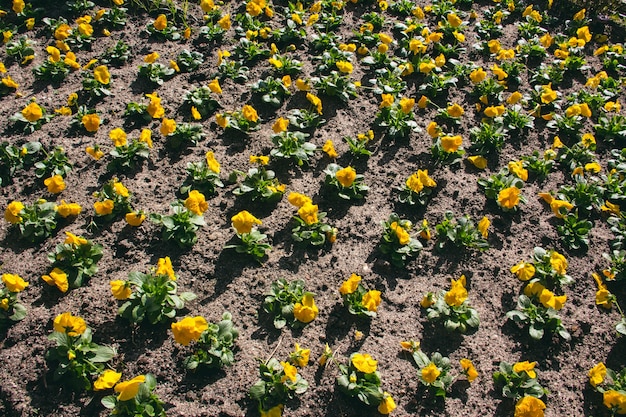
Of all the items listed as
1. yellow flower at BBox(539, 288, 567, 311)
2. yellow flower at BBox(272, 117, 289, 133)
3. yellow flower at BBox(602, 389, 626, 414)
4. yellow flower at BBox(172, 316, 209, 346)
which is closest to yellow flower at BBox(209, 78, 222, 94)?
yellow flower at BBox(272, 117, 289, 133)

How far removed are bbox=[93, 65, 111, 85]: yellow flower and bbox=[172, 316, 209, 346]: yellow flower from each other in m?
2.71

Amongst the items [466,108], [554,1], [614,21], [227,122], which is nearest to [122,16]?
[227,122]

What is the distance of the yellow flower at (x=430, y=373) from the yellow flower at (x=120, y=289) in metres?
1.81

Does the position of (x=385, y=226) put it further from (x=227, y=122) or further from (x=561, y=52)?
(x=561, y=52)

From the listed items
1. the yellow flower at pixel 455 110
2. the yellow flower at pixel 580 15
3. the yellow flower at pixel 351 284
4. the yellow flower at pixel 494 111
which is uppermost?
the yellow flower at pixel 580 15

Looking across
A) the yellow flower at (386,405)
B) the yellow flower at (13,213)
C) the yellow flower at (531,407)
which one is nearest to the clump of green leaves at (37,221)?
the yellow flower at (13,213)

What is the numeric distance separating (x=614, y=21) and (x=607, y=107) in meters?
2.09

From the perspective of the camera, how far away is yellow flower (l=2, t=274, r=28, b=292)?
3135 mm

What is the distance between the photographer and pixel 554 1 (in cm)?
651

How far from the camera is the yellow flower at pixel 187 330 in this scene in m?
2.90

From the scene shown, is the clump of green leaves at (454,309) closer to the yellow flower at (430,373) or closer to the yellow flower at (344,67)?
the yellow flower at (430,373)

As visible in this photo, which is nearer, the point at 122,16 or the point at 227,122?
the point at 227,122

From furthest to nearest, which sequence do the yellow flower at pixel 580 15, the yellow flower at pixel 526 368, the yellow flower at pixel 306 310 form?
the yellow flower at pixel 580 15 → the yellow flower at pixel 306 310 → the yellow flower at pixel 526 368

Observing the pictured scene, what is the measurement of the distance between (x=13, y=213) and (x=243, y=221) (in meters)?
1.56
